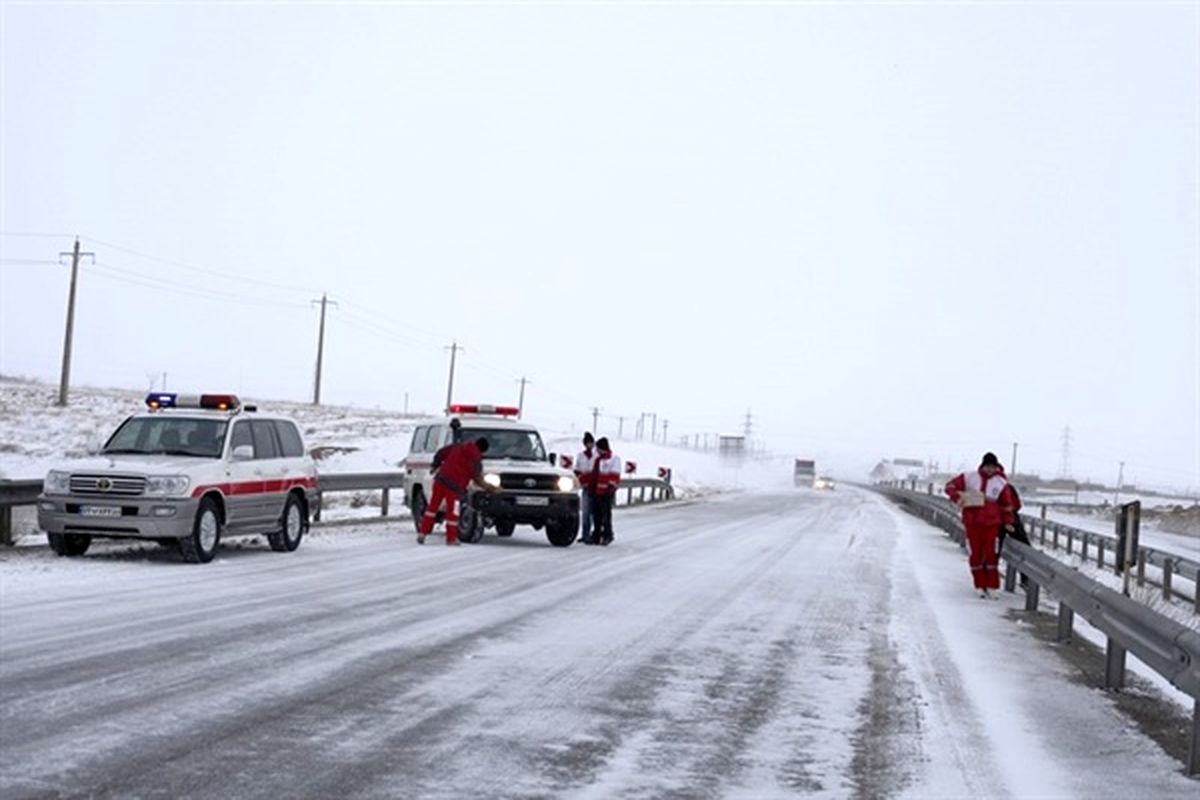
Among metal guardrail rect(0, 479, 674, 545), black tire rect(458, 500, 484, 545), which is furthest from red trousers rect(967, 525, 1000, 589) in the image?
metal guardrail rect(0, 479, 674, 545)

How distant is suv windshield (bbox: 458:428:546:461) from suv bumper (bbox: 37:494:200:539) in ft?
26.0

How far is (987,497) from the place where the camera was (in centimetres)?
1705

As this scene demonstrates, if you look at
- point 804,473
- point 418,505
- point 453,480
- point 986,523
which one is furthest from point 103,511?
point 804,473

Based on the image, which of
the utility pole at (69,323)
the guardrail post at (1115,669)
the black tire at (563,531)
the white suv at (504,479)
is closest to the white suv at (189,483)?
the white suv at (504,479)

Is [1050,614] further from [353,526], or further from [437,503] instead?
[353,526]

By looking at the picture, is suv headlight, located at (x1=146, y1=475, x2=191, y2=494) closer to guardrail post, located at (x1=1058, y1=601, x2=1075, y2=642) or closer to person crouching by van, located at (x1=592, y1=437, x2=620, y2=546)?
person crouching by van, located at (x1=592, y1=437, x2=620, y2=546)

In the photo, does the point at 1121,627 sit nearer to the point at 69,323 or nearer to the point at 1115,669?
the point at 1115,669

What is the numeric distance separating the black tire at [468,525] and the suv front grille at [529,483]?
0.66m

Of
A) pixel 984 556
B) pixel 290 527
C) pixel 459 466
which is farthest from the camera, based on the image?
pixel 459 466

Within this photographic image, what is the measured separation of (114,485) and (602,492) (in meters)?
9.66

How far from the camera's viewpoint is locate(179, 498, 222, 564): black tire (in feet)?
53.4

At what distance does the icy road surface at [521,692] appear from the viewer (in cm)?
640

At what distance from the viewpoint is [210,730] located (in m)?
7.05

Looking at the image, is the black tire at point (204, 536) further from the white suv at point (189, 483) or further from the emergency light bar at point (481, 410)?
the emergency light bar at point (481, 410)
